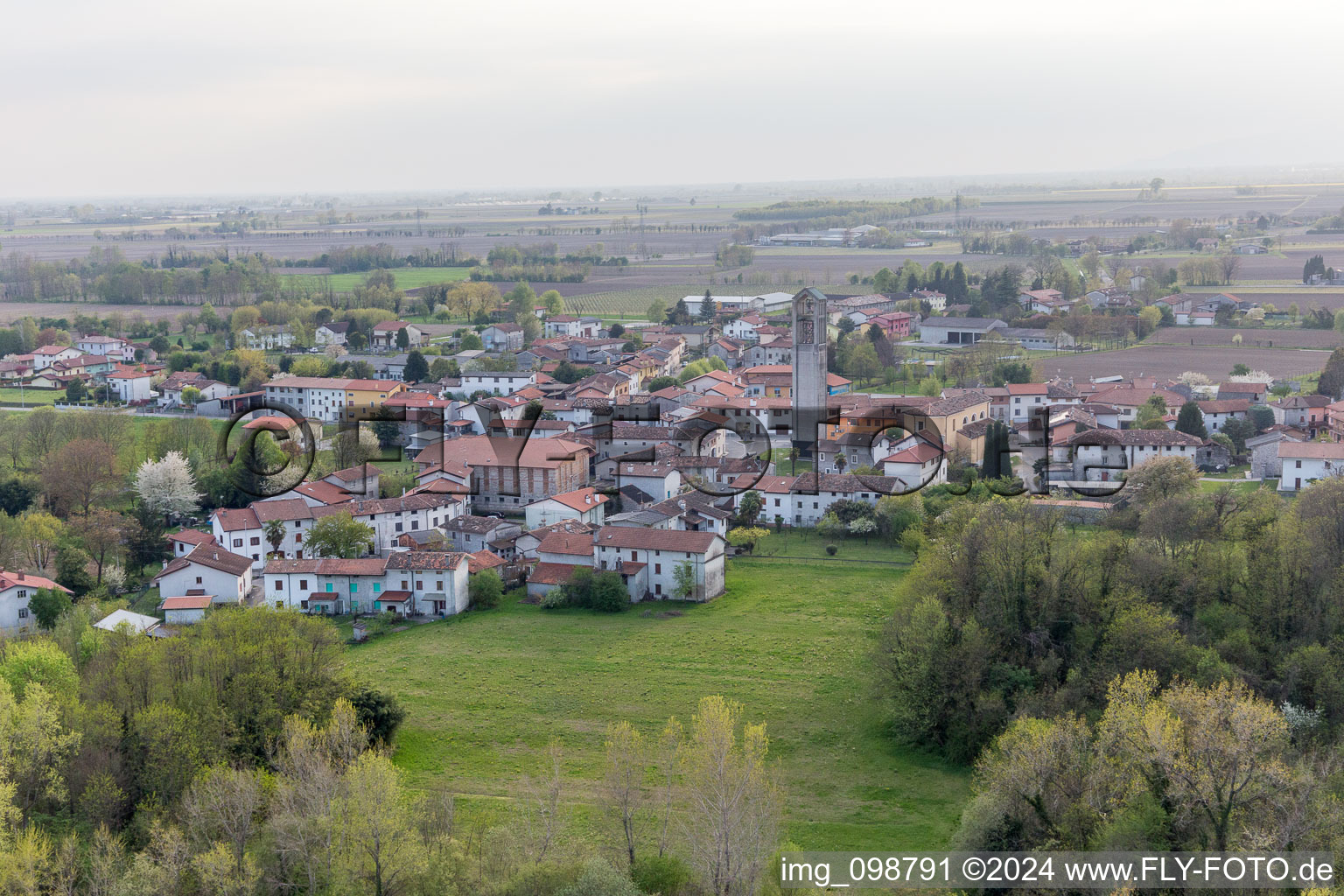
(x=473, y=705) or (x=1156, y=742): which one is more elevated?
(x=1156, y=742)

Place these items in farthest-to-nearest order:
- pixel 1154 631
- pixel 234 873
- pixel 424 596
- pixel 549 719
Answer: pixel 424 596 → pixel 549 719 → pixel 1154 631 → pixel 234 873

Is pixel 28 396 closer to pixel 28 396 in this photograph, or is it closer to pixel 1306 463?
pixel 28 396

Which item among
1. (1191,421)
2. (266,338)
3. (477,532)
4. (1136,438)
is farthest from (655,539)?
(266,338)

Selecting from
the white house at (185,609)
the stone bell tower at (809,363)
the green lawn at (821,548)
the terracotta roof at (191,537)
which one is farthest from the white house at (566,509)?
the white house at (185,609)

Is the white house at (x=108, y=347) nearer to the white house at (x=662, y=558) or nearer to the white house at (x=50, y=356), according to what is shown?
the white house at (x=50, y=356)

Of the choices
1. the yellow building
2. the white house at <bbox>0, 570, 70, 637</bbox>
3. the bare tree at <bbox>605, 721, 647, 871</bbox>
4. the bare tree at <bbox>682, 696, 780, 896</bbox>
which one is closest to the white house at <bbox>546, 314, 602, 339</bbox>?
the yellow building

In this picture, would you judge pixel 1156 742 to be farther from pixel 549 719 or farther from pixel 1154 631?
pixel 549 719

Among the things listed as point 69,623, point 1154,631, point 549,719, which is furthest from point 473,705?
point 1154,631

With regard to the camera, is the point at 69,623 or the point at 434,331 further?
the point at 434,331

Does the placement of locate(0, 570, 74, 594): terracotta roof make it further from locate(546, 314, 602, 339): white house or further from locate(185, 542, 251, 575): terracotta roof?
locate(546, 314, 602, 339): white house
